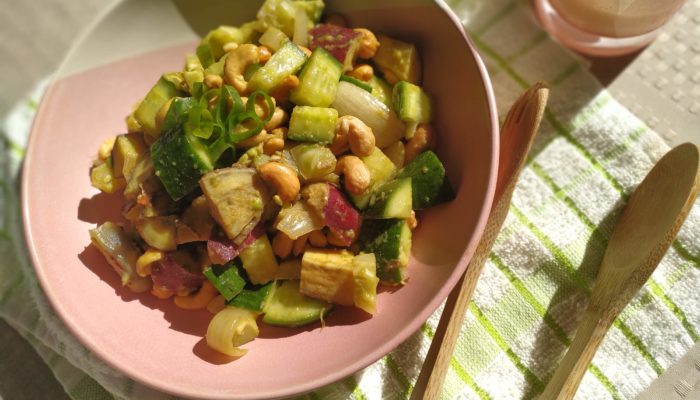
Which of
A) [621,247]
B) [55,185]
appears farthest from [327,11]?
[621,247]

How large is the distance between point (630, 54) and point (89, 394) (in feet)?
7.65

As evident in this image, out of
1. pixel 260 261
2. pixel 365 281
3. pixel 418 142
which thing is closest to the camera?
pixel 365 281

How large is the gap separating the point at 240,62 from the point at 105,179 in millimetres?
594

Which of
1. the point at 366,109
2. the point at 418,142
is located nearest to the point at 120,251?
the point at 366,109

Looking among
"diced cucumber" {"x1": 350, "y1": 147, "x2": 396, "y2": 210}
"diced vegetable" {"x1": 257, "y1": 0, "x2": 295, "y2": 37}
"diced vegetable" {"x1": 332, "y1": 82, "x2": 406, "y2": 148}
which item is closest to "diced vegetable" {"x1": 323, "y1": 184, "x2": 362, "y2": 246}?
"diced cucumber" {"x1": 350, "y1": 147, "x2": 396, "y2": 210}

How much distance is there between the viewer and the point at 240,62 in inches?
73.8

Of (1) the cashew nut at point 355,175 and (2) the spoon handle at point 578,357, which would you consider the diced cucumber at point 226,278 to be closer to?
(1) the cashew nut at point 355,175

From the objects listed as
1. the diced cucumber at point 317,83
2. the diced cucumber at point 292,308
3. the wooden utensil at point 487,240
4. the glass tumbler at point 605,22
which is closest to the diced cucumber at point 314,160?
the diced cucumber at point 317,83

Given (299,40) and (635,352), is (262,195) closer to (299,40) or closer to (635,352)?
(299,40)

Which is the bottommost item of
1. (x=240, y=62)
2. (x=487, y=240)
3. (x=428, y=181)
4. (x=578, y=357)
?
(x=578, y=357)

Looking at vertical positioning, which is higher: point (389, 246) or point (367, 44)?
point (367, 44)

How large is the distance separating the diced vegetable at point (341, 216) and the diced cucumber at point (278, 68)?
364mm

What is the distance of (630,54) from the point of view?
7.64 feet

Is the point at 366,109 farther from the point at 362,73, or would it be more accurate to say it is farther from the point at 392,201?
the point at 392,201
